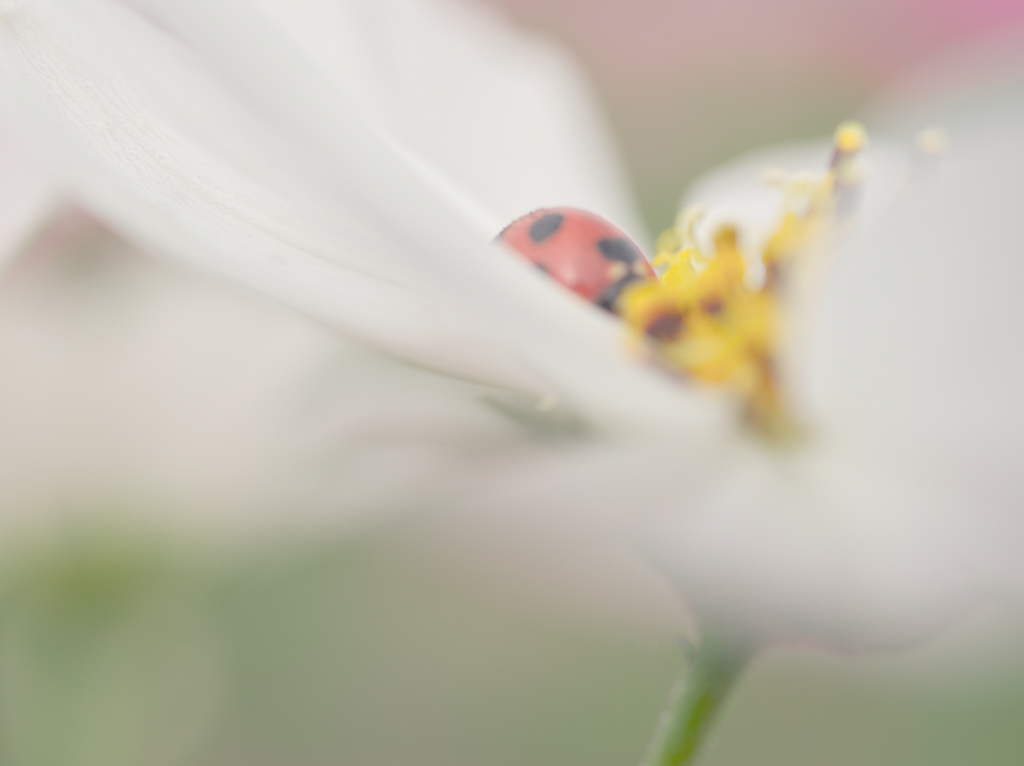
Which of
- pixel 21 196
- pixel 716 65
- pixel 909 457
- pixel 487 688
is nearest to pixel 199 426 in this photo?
pixel 21 196

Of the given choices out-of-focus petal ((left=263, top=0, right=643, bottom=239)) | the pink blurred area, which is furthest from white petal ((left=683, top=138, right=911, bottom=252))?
the pink blurred area

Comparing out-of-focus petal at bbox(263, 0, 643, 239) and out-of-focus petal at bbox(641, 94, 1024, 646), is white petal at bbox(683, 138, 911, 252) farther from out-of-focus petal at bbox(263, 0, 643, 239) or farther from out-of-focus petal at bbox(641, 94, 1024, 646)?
out-of-focus petal at bbox(641, 94, 1024, 646)

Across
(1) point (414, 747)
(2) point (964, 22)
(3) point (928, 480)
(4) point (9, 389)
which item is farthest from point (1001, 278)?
(2) point (964, 22)

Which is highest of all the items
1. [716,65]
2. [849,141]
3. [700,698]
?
[716,65]

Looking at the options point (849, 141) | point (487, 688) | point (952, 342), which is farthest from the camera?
point (487, 688)

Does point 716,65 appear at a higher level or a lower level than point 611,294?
higher

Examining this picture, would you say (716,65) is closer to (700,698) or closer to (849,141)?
(849,141)

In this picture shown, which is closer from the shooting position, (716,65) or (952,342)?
(952,342)
